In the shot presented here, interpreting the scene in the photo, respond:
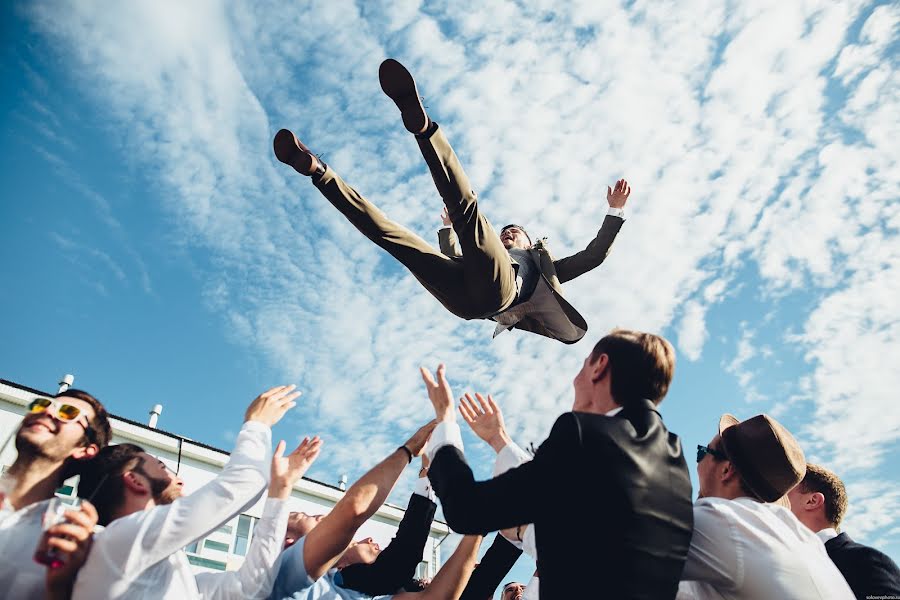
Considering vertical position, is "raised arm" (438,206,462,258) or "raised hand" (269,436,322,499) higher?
"raised arm" (438,206,462,258)

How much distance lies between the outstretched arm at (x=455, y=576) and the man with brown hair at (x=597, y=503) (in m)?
1.29

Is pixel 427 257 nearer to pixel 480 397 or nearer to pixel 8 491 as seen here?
pixel 480 397

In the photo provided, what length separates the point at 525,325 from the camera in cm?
546

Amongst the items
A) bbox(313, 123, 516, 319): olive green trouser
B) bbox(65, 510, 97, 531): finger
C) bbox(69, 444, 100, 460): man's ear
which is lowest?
bbox(65, 510, 97, 531): finger

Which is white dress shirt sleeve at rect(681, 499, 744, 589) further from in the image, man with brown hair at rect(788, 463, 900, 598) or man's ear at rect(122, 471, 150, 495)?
man's ear at rect(122, 471, 150, 495)

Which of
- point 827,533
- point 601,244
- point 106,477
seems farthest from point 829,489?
point 106,477

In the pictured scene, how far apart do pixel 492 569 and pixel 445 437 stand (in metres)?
1.65

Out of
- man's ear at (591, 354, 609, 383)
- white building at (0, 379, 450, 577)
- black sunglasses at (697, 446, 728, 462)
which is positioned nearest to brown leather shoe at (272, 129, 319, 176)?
man's ear at (591, 354, 609, 383)

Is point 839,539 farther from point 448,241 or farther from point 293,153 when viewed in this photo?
point 293,153

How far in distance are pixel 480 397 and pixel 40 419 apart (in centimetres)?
194

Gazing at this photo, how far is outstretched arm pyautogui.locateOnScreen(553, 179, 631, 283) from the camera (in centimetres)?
568

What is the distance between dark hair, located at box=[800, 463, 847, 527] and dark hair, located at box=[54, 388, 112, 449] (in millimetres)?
3949

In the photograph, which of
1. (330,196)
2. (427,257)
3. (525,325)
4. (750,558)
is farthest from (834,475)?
(330,196)

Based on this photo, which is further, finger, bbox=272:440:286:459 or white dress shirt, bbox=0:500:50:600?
finger, bbox=272:440:286:459
